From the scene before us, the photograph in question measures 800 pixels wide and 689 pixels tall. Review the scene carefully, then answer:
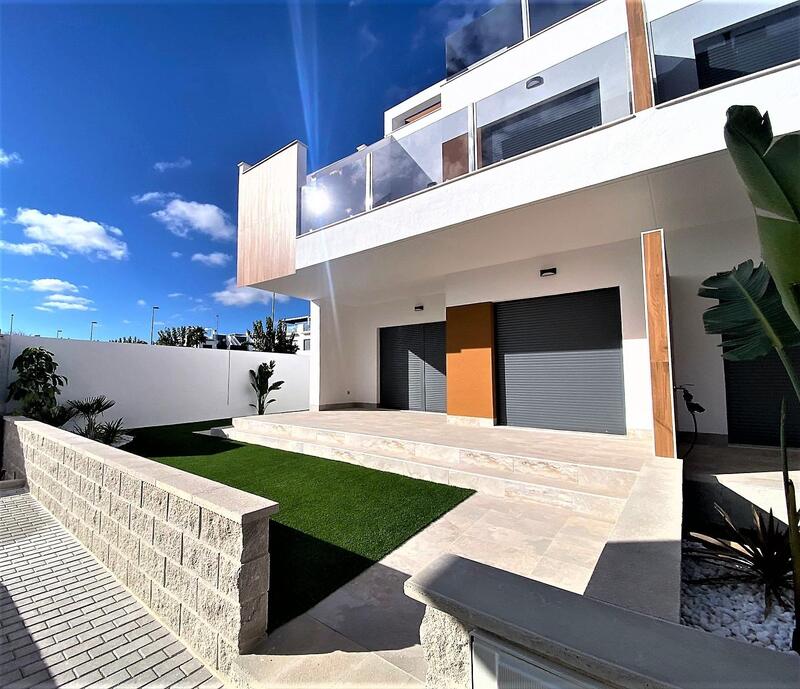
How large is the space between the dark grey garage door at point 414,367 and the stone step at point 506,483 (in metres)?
4.95

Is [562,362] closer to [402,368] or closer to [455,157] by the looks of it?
[455,157]

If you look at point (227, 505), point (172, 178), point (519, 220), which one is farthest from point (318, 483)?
point (172, 178)

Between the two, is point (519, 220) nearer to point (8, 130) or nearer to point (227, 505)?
point (227, 505)

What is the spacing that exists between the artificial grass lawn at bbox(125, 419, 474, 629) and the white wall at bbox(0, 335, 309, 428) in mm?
5726

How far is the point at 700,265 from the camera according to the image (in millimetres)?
7336

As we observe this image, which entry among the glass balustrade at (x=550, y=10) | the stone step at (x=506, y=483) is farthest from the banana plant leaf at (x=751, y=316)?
the glass balustrade at (x=550, y=10)

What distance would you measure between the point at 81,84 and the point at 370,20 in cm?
791

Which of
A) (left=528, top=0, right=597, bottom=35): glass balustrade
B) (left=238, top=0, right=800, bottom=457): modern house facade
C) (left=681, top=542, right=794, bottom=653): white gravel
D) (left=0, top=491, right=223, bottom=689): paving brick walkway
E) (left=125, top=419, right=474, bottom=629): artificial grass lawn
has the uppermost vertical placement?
(left=528, top=0, right=597, bottom=35): glass balustrade

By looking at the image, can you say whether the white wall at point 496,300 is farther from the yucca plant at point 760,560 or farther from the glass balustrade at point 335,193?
the yucca plant at point 760,560

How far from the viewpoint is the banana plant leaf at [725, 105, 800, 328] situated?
5.05 ft

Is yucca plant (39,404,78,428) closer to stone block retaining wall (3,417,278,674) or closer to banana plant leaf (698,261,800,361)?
stone block retaining wall (3,417,278,674)

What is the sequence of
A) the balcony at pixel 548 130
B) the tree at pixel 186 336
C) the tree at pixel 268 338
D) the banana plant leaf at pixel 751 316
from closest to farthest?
the banana plant leaf at pixel 751 316
the balcony at pixel 548 130
the tree at pixel 268 338
the tree at pixel 186 336

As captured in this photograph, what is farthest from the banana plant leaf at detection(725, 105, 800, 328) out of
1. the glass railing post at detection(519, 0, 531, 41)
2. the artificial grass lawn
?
the glass railing post at detection(519, 0, 531, 41)

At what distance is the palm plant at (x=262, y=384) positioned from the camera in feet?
54.6
